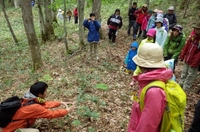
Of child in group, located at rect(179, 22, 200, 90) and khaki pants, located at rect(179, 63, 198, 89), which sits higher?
child in group, located at rect(179, 22, 200, 90)

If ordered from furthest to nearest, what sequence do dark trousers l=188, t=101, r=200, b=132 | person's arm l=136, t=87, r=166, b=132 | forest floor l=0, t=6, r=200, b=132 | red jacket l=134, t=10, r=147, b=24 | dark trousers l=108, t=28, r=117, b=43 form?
red jacket l=134, t=10, r=147, b=24 → dark trousers l=108, t=28, r=117, b=43 → forest floor l=0, t=6, r=200, b=132 → dark trousers l=188, t=101, r=200, b=132 → person's arm l=136, t=87, r=166, b=132

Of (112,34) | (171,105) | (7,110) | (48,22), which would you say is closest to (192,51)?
(171,105)

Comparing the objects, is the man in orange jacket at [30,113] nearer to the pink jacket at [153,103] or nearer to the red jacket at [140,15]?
the pink jacket at [153,103]

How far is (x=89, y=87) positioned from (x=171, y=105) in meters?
4.68

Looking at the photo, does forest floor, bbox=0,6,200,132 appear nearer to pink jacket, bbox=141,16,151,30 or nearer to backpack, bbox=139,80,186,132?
pink jacket, bbox=141,16,151,30

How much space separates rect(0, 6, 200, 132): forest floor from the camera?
486cm

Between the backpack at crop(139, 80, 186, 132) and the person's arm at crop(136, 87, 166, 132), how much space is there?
67mm

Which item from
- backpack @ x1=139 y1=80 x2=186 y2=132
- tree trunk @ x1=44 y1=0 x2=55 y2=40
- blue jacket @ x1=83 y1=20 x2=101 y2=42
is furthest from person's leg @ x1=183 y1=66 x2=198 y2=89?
tree trunk @ x1=44 y1=0 x2=55 y2=40

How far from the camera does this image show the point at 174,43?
6.67 meters

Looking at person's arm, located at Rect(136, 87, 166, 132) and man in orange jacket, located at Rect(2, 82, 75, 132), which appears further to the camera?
man in orange jacket, located at Rect(2, 82, 75, 132)

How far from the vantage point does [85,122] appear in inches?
192

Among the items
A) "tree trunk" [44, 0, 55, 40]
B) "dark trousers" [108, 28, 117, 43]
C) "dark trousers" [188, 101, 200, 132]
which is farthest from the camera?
"tree trunk" [44, 0, 55, 40]

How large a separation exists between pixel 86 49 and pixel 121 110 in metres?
6.04

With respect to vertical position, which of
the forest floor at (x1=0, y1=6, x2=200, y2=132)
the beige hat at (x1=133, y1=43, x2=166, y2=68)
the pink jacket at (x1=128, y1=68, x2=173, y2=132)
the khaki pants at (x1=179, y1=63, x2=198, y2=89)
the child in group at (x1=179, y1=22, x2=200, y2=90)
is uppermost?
the beige hat at (x1=133, y1=43, x2=166, y2=68)
